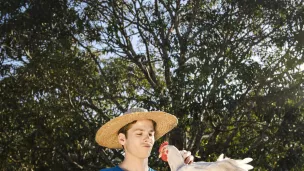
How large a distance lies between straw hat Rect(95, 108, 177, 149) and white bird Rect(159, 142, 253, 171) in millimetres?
398

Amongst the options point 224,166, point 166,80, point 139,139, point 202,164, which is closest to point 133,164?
point 139,139

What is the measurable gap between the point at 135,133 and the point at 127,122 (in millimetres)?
86

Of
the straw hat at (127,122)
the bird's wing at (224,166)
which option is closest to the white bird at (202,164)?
the bird's wing at (224,166)

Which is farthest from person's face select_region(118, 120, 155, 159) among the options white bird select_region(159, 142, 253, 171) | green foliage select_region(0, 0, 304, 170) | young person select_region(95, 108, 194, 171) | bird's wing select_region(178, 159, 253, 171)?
green foliage select_region(0, 0, 304, 170)

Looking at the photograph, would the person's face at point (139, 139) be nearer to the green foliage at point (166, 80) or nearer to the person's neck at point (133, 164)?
the person's neck at point (133, 164)

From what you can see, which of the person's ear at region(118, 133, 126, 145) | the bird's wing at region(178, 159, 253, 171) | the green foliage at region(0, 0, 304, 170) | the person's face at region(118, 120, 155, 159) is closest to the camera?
the bird's wing at region(178, 159, 253, 171)

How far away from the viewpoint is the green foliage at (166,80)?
816 cm

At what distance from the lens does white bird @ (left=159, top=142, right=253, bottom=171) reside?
2.18 metres

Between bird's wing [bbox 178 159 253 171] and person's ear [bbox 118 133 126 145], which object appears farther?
person's ear [bbox 118 133 126 145]

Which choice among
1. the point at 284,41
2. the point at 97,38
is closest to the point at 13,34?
the point at 97,38

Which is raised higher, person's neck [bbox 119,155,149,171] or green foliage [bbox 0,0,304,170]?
green foliage [bbox 0,0,304,170]

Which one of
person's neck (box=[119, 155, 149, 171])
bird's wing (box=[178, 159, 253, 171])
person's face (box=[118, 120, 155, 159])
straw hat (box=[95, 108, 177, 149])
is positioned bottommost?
bird's wing (box=[178, 159, 253, 171])

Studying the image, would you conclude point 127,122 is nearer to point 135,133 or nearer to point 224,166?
point 135,133

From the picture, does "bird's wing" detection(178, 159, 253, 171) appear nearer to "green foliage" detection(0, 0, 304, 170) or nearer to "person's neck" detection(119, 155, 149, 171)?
"person's neck" detection(119, 155, 149, 171)
